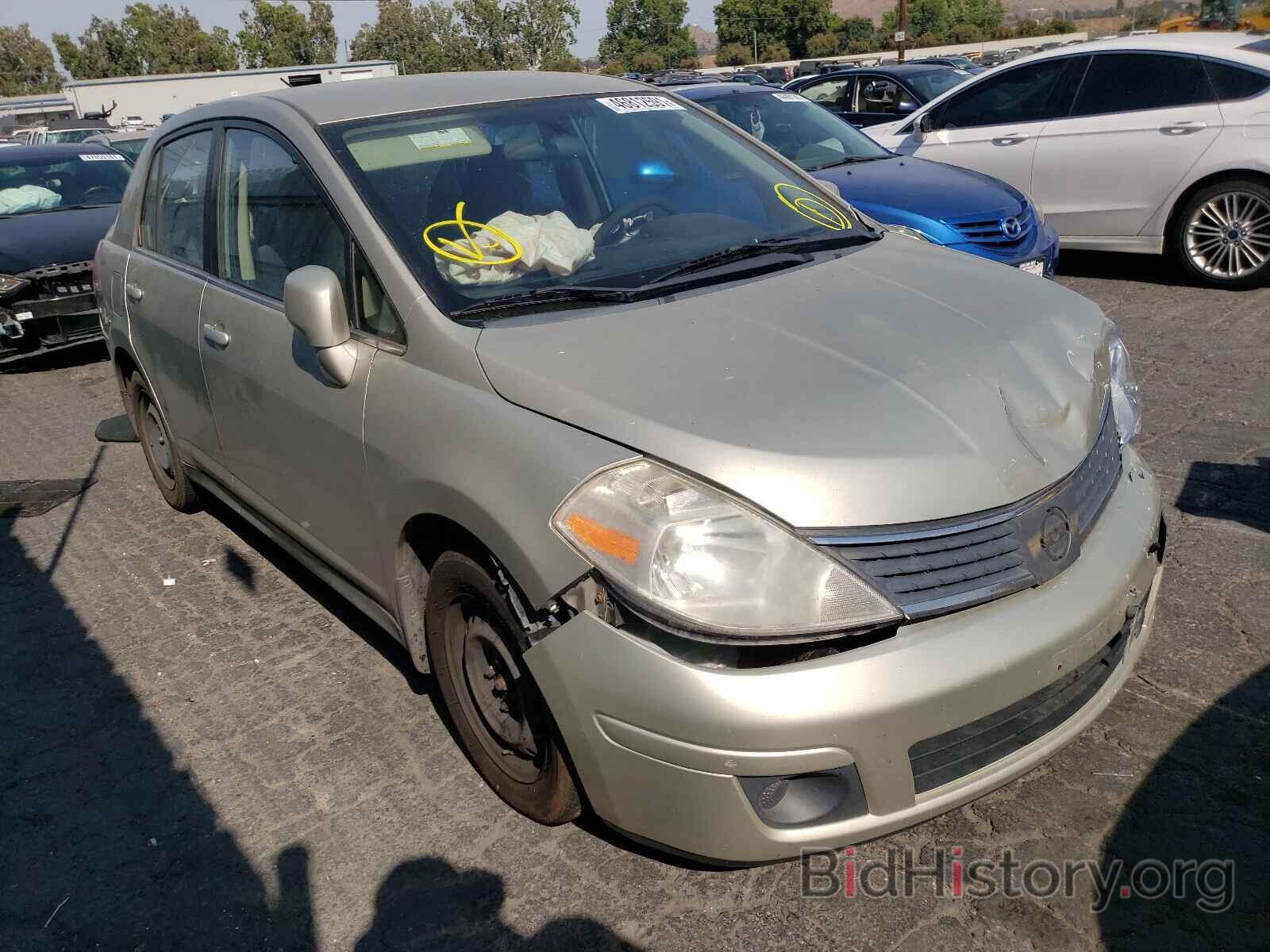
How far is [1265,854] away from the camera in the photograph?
2445 millimetres

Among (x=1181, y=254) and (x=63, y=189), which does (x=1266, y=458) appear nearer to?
(x=1181, y=254)

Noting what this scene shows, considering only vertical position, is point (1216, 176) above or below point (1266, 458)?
above

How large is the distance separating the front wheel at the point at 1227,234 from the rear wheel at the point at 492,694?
6890mm

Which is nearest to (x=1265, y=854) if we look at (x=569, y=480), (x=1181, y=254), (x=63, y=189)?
(x=569, y=480)

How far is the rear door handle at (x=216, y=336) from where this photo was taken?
3.62 metres

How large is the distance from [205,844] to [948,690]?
2.04 meters

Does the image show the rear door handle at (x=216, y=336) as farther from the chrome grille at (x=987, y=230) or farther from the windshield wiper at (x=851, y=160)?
the windshield wiper at (x=851, y=160)

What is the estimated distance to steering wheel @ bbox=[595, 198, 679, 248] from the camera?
3217 millimetres

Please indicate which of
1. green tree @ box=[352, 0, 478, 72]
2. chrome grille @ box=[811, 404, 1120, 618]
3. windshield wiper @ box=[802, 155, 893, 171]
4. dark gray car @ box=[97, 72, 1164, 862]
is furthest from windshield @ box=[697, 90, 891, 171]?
green tree @ box=[352, 0, 478, 72]

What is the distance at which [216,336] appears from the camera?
3676 millimetres

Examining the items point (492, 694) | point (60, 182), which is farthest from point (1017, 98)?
point (60, 182)

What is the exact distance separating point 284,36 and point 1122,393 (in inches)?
3511

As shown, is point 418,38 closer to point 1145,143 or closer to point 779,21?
point 779,21

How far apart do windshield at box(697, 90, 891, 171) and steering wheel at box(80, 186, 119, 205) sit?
555 centimetres
